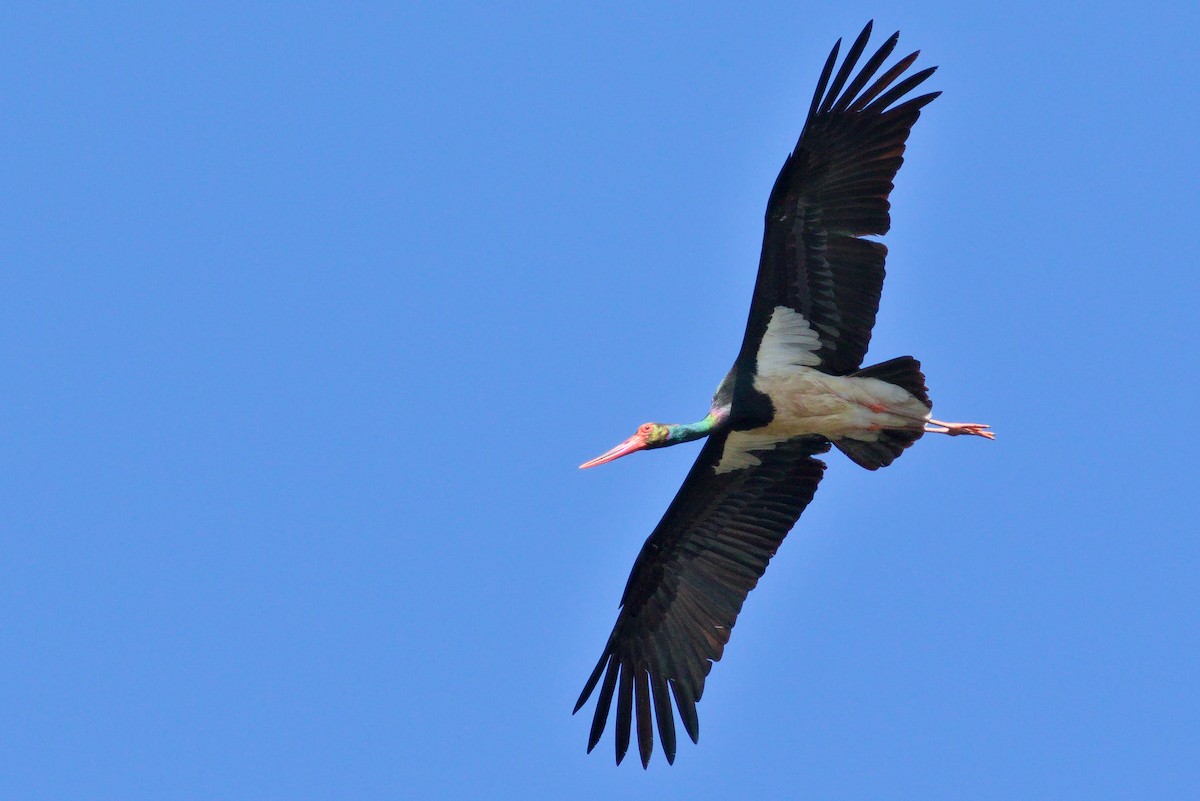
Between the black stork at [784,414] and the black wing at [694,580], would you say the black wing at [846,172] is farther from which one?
the black wing at [694,580]

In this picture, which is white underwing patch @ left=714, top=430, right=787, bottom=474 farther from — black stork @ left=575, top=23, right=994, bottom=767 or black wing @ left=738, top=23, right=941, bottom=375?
black wing @ left=738, top=23, right=941, bottom=375

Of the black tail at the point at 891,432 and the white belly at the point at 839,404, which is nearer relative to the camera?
the black tail at the point at 891,432

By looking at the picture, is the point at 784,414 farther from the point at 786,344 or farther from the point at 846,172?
the point at 846,172

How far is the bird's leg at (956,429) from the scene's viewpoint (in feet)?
43.4

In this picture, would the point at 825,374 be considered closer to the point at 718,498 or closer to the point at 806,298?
the point at 806,298

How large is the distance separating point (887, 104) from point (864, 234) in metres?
0.90

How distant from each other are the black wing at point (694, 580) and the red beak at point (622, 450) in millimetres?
506

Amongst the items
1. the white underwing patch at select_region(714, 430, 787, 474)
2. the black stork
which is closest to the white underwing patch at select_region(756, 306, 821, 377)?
the black stork

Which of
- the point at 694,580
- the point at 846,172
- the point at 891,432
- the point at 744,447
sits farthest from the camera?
the point at 694,580

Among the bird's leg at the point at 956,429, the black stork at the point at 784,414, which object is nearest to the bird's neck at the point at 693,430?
the black stork at the point at 784,414

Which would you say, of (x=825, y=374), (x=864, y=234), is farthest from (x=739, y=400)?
(x=864, y=234)

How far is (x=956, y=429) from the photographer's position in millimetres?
13352

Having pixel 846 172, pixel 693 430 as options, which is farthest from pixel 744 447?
pixel 846 172

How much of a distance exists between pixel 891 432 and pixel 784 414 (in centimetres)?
78
